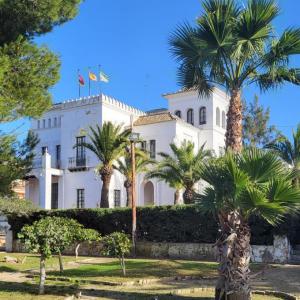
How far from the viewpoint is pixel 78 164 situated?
145ft

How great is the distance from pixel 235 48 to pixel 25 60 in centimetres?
523

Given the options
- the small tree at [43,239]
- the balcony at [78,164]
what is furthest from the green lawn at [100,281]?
the balcony at [78,164]

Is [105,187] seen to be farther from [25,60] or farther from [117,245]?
[25,60]

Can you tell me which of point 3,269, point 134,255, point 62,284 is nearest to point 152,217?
point 134,255

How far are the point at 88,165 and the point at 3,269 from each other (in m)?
23.3

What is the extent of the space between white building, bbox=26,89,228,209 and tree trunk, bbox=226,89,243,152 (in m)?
27.7

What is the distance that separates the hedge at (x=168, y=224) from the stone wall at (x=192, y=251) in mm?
312

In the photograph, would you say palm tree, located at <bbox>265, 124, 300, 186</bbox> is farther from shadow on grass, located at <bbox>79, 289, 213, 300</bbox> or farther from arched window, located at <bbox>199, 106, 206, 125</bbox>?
arched window, located at <bbox>199, 106, 206, 125</bbox>

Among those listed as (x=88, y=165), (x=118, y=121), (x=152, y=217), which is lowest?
(x=152, y=217)

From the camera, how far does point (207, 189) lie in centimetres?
1034

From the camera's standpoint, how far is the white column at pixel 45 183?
42.8 m

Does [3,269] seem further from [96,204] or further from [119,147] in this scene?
[96,204]

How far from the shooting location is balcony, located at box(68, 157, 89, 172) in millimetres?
43500

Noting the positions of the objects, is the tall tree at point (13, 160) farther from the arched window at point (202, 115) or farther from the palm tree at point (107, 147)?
the arched window at point (202, 115)
